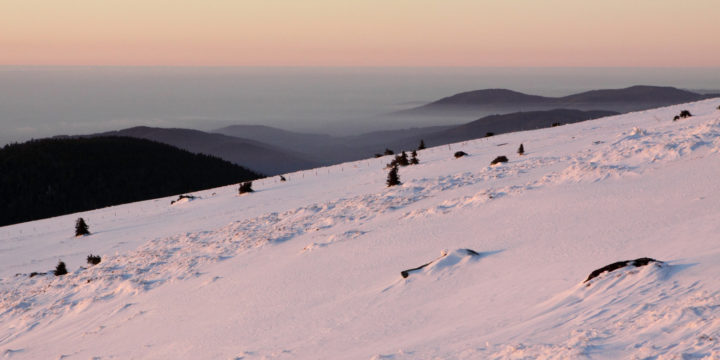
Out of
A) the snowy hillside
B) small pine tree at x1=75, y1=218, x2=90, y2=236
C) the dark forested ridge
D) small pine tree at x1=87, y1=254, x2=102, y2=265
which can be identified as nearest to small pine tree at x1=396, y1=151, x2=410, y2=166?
the snowy hillside

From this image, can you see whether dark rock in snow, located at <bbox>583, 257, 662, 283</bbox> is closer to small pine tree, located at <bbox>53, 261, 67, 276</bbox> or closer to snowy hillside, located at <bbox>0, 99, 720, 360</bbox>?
snowy hillside, located at <bbox>0, 99, 720, 360</bbox>

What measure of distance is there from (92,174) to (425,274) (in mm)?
98812

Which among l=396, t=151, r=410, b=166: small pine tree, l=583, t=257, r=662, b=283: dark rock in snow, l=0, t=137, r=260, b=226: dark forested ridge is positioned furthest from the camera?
l=0, t=137, r=260, b=226: dark forested ridge

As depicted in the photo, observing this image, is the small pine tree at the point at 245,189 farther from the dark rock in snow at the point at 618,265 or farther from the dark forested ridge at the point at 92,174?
the dark forested ridge at the point at 92,174

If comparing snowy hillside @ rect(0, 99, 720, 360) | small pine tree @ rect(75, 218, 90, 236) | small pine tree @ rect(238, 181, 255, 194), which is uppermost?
small pine tree @ rect(238, 181, 255, 194)

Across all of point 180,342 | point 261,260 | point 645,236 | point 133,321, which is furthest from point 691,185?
point 133,321

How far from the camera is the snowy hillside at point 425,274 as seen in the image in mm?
7613

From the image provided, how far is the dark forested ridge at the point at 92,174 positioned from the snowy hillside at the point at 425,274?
7244 cm

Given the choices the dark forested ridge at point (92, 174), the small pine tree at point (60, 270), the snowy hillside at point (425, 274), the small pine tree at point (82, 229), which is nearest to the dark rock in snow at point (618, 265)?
the snowy hillside at point (425, 274)

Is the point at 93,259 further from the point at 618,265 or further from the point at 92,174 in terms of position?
the point at 92,174

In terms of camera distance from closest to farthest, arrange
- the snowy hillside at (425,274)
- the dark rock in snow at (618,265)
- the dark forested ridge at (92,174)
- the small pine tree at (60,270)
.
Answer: the snowy hillside at (425,274), the dark rock in snow at (618,265), the small pine tree at (60,270), the dark forested ridge at (92,174)

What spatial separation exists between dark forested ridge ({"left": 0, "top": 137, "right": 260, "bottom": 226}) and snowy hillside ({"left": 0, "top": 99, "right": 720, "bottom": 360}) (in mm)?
72438

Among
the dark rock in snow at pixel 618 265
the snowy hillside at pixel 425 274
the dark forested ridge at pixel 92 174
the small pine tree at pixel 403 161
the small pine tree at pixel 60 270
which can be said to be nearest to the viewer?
the snowy hillside at pixel 425 274

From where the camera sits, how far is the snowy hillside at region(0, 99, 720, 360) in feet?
25.0
